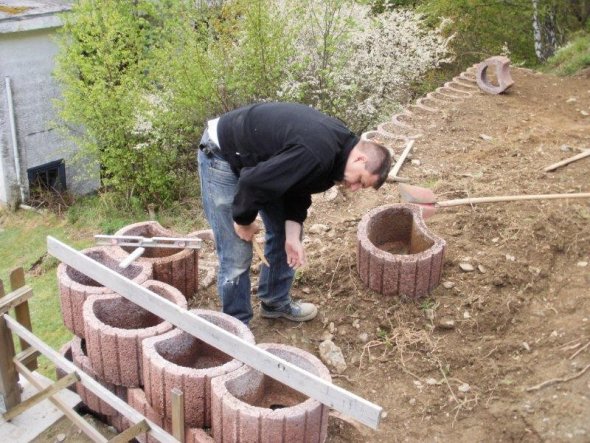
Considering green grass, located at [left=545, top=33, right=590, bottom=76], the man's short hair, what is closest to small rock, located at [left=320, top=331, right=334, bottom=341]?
the man's short hair

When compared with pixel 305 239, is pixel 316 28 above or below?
above

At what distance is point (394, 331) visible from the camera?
426 cm

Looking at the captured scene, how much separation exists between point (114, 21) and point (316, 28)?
3.14m

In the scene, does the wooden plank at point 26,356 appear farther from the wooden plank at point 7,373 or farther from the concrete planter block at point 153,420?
the concrete planter block at point 153,420

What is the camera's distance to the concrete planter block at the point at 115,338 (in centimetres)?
359

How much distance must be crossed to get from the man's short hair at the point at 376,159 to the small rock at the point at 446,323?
1419 mm

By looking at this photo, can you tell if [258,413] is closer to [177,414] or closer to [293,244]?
[177,414]

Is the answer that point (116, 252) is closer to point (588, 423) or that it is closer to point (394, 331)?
point (394, 331)

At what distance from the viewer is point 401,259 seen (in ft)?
14.2

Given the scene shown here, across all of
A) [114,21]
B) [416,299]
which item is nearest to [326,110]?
[114,21]

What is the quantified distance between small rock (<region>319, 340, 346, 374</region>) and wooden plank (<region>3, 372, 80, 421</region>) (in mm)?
1542

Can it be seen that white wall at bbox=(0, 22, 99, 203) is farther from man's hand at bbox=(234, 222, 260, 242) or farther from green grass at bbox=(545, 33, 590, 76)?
green grass at bbox=(545, 33, 590, 76)

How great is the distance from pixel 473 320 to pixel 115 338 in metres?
2.32

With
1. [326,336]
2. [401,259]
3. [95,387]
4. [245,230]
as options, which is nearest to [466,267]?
[401,259]
